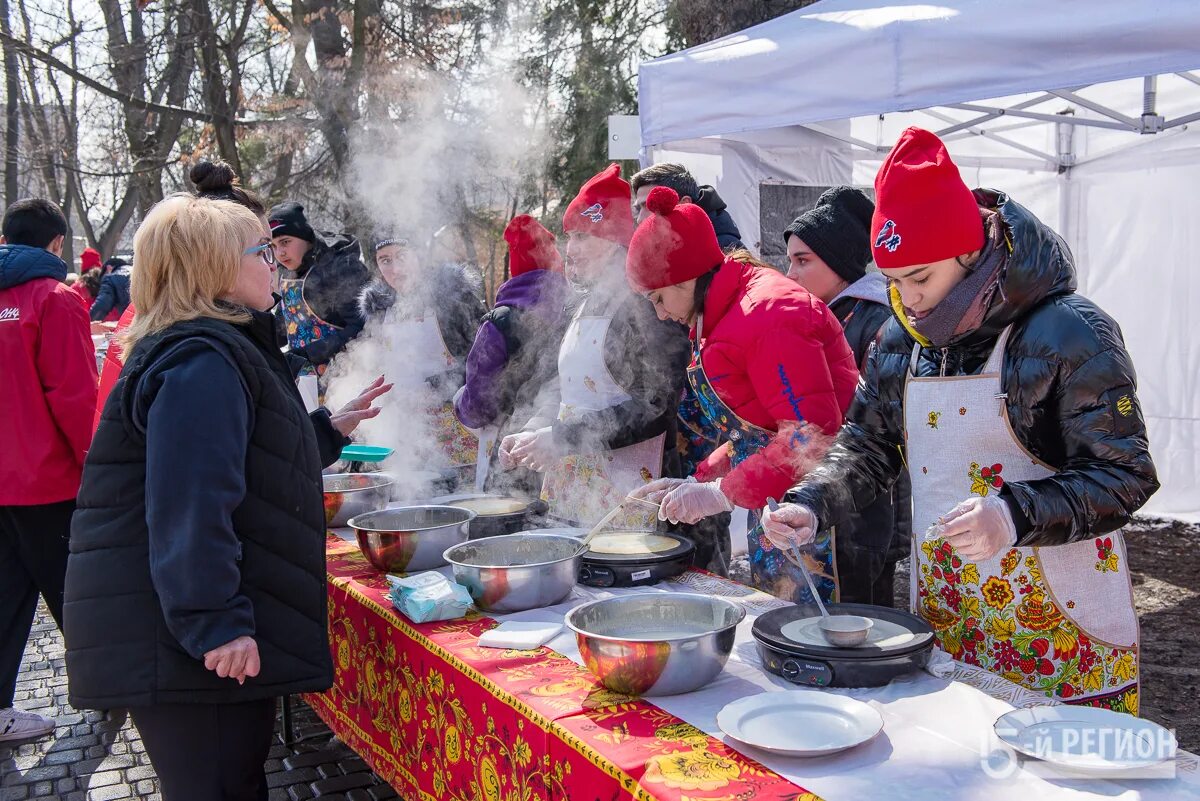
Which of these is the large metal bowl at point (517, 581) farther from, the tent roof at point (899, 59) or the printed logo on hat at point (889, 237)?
the tent roof at point (899, 59)

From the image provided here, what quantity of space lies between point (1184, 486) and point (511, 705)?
20.0 ft

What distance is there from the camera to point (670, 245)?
8.39 feet

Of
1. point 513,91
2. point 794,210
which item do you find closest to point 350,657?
point 794,210

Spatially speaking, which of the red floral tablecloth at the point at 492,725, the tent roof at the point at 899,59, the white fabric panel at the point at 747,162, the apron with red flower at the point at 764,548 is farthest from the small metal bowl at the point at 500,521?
the white fabric panel at the point at 747,162

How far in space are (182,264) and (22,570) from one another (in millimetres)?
2504

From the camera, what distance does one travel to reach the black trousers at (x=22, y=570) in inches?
146

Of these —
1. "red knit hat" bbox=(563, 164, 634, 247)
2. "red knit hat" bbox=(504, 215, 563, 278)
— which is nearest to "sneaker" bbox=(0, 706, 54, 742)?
"red knit hat" bbox=(504, 215, 563, 278)

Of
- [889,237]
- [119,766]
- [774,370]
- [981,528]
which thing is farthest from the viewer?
[119,766]

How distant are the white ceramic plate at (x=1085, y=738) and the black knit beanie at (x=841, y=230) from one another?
1923 millimetres

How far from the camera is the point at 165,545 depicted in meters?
1.76

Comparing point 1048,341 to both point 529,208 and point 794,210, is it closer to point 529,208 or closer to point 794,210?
point 794,210

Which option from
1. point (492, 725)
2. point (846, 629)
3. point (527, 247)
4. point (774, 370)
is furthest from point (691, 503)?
point (527, 247)

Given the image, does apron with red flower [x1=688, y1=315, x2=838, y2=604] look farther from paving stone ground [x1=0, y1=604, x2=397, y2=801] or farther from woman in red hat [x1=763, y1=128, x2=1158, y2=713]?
paving stone ground [x1=0, y1=604, x2=397, y2=801]

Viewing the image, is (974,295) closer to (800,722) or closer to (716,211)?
(800,722)
